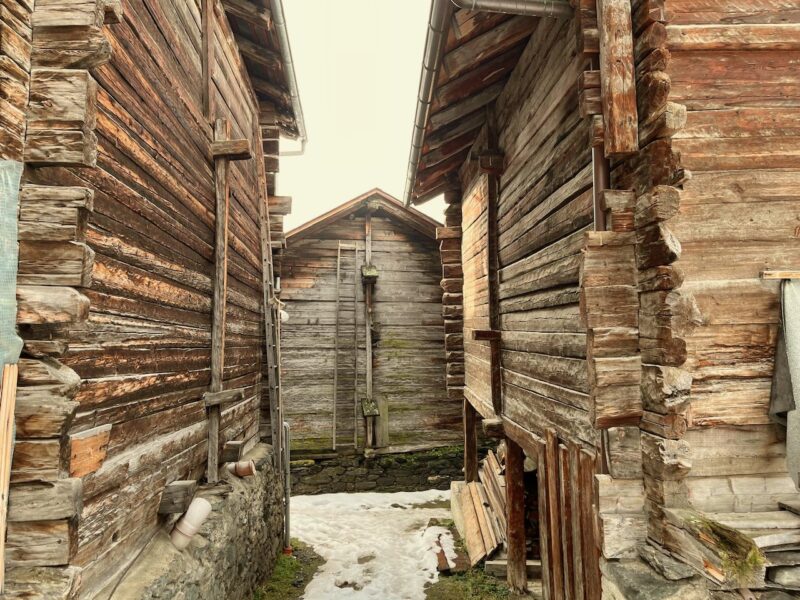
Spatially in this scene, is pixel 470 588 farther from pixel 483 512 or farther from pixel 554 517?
Result: pixel 554 517

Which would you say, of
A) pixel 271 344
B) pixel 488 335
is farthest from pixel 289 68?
pixel 488 335

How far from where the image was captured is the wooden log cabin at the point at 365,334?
10.2 meters

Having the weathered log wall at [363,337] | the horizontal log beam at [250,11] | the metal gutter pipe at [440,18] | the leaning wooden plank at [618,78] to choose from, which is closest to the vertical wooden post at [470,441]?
the weathered log wall at [363,337]

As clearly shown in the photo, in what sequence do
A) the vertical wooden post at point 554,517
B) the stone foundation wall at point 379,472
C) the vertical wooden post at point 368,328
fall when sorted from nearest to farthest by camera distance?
the vertical wooden post at point 554,517
the stone foundation wall at point 379,472
the vertical wooden post at point 368,328

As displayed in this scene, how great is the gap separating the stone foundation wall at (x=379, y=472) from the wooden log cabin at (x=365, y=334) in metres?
0.21

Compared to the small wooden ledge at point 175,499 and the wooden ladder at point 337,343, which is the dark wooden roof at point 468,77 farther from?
the small wooden ledge at point 175,499

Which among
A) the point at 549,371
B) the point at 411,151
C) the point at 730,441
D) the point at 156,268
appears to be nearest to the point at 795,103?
the point at 730,441

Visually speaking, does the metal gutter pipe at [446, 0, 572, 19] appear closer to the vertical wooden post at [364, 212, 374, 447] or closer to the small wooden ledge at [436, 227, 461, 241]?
the small wooden ledge at [436, 227, 461, 241]

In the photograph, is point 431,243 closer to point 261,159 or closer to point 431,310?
point 431,310

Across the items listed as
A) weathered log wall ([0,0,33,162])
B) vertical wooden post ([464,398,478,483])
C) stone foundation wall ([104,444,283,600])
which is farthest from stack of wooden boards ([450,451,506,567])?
weathered log wall ([0,0,33,162])

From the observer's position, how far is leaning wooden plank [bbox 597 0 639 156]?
285cm

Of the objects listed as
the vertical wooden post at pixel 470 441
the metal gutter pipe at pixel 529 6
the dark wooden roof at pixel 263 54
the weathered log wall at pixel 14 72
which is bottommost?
the vertical wooden post at pixel 470 441

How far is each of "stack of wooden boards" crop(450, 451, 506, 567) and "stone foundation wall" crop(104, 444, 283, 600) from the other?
111 inches

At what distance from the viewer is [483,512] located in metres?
6.90
